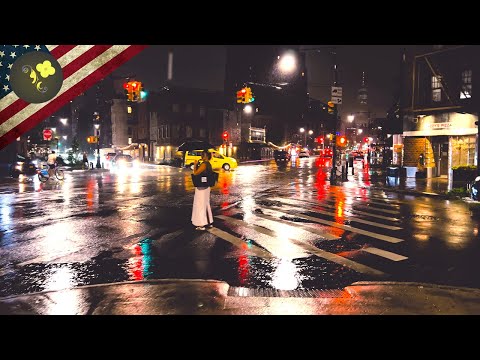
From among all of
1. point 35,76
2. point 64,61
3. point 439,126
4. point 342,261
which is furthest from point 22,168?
point 439,126

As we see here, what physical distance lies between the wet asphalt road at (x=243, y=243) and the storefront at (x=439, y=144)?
12.1m

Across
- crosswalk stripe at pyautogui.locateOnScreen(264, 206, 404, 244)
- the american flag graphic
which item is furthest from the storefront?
the american flag graphic

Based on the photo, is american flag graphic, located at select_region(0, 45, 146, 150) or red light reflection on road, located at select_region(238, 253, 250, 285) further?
american flag graphic, located at select_region(0, 45, 146, 150)

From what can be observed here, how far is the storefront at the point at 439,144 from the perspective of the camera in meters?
23.7

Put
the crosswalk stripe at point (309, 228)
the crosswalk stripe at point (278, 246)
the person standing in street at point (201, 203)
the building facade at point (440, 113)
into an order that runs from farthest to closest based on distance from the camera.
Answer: the building facade at point (440, 113), the person standing in street at point (201, 203), the crosswalk stripe at point (309, 228), the crosswalk stripe at point (278, 246)

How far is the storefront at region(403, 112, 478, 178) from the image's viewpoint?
934 inches

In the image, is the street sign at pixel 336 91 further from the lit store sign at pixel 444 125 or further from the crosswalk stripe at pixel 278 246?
the crosswalk stripe at pixel 278 246

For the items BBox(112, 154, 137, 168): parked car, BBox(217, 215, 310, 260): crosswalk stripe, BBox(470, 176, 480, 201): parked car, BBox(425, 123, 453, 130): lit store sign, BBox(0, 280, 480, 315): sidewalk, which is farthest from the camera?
BBox(112, 154, 137, 168): parked car

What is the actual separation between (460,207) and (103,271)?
12505mm

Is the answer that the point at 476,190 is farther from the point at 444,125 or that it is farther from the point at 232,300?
the point at 232,300

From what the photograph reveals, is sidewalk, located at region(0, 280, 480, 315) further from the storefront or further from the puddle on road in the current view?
the storefront

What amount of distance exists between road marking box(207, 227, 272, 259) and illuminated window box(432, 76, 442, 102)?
72.8 ft

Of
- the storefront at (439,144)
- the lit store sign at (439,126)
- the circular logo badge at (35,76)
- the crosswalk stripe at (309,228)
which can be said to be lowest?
the crosswalk stripe at (309,228)

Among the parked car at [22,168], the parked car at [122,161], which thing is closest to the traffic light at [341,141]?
the parked car at [22,168]
